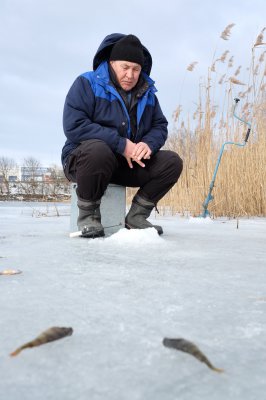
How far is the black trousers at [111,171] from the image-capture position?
1630 millimetres

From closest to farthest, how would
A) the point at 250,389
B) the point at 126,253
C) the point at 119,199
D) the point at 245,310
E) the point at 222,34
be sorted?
the point at 250,389, the point at 245,310, the point at 126,253, the point at 119,199, the point at 222,34

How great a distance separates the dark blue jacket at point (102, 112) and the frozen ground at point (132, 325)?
70 cm

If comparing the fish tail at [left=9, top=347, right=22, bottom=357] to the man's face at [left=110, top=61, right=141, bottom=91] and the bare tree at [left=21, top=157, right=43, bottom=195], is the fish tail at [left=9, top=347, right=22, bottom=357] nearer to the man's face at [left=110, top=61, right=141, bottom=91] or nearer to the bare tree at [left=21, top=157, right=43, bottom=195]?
the man's face at [left=110, top=61, right=141, bottom=91]

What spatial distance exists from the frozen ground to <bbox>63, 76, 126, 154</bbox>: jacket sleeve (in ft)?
2.17

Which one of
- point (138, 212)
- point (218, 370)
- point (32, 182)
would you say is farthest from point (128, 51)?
point (32, 182)

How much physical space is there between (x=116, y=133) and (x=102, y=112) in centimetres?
13

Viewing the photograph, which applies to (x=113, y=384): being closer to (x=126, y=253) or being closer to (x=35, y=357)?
(x=35, y=357)

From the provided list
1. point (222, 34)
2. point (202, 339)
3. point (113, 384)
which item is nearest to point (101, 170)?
point (202, 339)

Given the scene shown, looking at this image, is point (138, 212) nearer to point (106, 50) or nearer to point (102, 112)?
point (102, 112)

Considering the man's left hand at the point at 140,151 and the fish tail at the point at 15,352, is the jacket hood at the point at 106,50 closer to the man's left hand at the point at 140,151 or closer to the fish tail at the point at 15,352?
the man's left hand at the point at 140,151

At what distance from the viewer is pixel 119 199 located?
6.22ft

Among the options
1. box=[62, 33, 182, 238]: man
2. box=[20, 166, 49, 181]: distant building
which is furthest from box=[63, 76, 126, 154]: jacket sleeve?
box=[20, 166, 49, 181]: distant building

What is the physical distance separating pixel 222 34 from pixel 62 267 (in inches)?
122

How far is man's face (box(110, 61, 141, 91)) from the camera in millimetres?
1726
